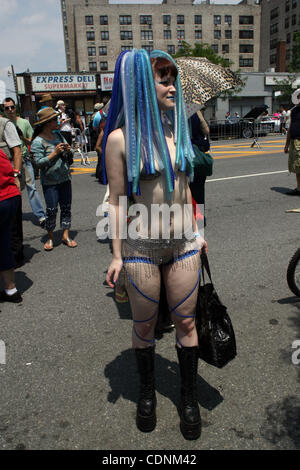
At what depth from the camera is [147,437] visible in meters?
2.13

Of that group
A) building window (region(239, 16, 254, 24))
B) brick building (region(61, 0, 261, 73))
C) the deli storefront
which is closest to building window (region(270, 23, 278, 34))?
brick building (region(61, 0, 261, 73))

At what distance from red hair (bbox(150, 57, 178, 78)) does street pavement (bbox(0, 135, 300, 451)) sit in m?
1.94

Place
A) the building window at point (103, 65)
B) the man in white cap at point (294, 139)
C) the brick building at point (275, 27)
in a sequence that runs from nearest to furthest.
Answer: the man in white cap at point (294, 139)
the brick building at point (275, 27)
the building window at point (103, 65)

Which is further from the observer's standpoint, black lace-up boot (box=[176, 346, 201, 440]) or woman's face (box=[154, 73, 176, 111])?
black lace-up boot (box=[176, 346, 201, 440])

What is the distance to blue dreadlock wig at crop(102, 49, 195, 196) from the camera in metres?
1.80

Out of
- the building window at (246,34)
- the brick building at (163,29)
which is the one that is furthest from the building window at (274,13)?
the building window at (246,34)

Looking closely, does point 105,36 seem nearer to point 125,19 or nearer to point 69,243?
point 125,19

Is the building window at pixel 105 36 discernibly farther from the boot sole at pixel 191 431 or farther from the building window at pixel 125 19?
the boot sole at pixel 191 431

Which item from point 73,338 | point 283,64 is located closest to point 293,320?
point 73,338

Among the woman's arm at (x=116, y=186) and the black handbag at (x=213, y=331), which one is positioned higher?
the woman's arm at (x=116, y=186)

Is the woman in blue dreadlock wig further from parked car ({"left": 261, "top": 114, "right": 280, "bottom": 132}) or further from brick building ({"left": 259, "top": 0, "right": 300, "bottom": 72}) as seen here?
brick building ({"left": 259, "top": 0, "right": 300, "bottom": 72})

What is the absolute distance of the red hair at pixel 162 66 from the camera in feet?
6.04

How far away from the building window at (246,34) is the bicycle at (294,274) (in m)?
84.6
